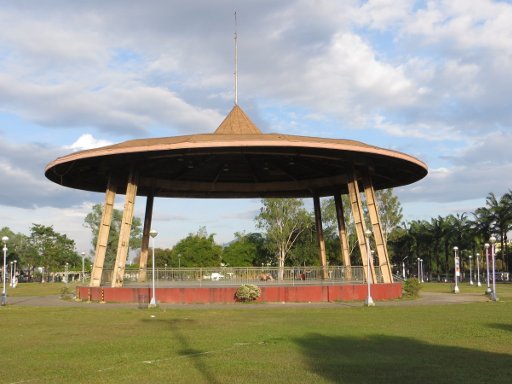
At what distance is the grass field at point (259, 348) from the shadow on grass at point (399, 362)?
2cm

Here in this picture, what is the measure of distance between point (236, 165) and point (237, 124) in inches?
151

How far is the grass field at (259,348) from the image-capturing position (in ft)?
38.3

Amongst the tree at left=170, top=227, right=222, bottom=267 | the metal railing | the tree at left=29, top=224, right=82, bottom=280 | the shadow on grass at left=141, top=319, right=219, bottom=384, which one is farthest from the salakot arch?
the tree at left=29, top=224, right=82, bottom=280

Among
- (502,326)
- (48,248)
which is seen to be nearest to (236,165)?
(502,326)

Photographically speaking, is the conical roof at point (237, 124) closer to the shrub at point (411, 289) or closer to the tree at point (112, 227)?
the shrub at point (411, 289)

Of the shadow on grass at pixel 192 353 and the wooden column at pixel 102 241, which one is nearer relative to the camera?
the shadow on grass at pixel 192 353

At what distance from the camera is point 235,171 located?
49500mm

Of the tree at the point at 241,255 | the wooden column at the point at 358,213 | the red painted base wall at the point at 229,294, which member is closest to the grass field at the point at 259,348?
the red painted base wall at the point at 229,294

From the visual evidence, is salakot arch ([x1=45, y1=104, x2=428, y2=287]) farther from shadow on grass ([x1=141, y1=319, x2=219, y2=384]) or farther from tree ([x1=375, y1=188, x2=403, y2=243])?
tree ([x1=375, y1=188, x2=403, y2=243])

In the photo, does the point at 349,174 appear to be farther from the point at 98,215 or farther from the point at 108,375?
the point at 98,215

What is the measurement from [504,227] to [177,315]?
264 ft

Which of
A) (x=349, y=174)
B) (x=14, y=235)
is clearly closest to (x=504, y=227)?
(x=349, y=174)

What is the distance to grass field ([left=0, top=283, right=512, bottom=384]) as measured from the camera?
11.7m

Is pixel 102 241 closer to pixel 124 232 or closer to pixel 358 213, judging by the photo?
pixel 124 232
